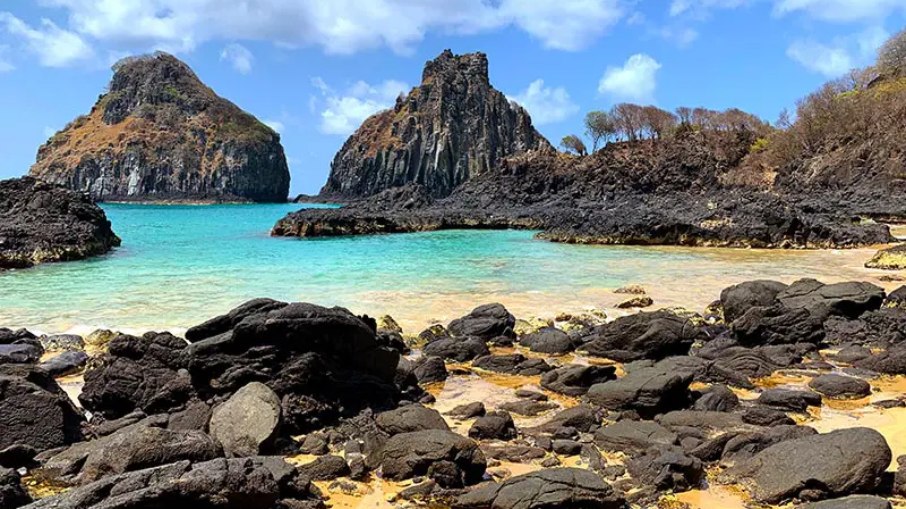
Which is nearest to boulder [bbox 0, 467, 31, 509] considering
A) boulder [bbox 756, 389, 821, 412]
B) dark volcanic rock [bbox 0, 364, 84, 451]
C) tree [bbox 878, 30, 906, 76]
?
dark volcanic rock [bbox 0, 364, 84, 451]

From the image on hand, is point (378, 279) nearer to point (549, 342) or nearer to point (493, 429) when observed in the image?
point (549, 342)

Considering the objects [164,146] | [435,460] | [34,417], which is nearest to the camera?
[435,460]

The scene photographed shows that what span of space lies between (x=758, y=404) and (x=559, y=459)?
3.50 meters

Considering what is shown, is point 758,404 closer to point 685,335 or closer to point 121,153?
point 685,335

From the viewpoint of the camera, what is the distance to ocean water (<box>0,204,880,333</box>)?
707 inches

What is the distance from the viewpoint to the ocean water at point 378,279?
1797 centimetres

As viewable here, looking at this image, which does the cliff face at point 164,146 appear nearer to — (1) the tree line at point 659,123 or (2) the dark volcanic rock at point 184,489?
(1) the tree line at point 659,123

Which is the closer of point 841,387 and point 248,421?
point 248,421

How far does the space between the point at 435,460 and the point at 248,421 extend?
2260 millimetres

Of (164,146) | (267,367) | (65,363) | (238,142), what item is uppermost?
(238,142)

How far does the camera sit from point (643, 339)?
39.7 feet

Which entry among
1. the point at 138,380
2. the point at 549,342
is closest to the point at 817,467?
the point at 549,342

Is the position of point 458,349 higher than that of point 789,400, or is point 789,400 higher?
point 789,400

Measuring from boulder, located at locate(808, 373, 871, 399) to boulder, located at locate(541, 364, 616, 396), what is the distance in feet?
9.82
